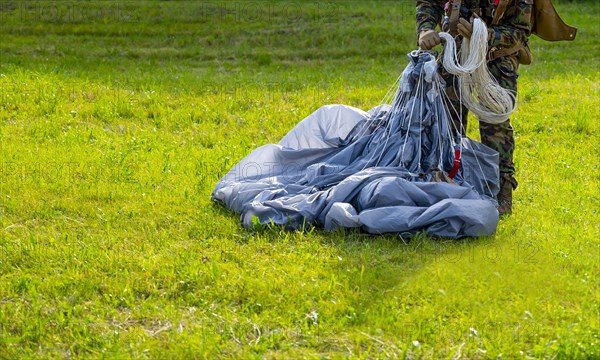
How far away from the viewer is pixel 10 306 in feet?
14.7

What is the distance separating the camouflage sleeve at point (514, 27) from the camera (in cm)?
576

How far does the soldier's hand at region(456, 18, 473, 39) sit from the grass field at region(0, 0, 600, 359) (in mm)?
1201

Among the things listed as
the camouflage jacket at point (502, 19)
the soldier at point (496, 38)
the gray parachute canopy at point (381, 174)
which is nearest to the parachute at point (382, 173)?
the gray parachute canopy at point (381, 174)

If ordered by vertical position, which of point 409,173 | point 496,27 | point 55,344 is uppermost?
point 496,27

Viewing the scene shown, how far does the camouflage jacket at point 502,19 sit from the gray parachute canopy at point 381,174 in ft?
0.82

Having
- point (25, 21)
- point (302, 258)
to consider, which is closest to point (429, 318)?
point (302, 258)

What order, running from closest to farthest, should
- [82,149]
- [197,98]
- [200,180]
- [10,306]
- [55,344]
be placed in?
[55,344] → [10,306] → [200,180] → [82,149] → [197,98]

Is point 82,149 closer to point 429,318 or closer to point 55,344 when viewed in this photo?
point 55,344

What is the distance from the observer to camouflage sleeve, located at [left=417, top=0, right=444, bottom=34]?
592cm

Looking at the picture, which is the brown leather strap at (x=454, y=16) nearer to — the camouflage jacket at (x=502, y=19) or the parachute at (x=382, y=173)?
the camouflage jacket at (x=502, y=19)

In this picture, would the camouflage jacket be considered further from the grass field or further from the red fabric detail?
the grass field

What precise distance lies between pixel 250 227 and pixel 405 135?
3.92 feet

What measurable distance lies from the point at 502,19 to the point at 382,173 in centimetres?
128

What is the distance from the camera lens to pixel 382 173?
568cm
